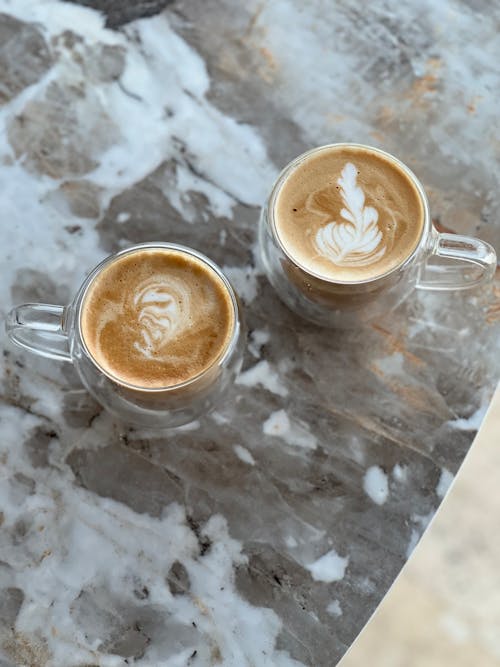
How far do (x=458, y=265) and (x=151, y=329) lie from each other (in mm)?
417

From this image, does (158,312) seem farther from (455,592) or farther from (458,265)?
(455,592)

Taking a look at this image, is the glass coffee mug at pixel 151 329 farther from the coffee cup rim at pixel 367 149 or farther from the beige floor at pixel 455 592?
the beige floor at pixel 455 592

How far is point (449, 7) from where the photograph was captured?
1127mm

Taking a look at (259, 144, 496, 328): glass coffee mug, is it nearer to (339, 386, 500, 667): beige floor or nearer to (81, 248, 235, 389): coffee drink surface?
(81, 248, 235, 389): coffee drink surface

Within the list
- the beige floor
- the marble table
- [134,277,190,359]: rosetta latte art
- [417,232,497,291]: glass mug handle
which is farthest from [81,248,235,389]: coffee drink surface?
the beige floor

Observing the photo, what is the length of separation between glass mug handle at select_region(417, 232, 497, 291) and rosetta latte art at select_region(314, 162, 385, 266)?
85mm

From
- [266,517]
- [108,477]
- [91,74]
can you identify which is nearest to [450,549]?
[266,517]

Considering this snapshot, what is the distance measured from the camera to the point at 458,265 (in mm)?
1049

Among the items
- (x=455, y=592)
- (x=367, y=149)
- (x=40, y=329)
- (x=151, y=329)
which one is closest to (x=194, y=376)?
(x=151, y=329)

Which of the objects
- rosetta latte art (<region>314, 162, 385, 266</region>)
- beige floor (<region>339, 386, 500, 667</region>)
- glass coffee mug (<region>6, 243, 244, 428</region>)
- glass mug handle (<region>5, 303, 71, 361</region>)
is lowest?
beige floor (<region>339, 386, 500, 667</region>)

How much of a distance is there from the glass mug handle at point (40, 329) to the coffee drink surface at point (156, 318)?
64 mm

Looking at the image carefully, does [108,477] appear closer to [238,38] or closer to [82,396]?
[82,396]

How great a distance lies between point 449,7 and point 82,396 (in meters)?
0.76

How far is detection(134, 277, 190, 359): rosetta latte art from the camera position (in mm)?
965
